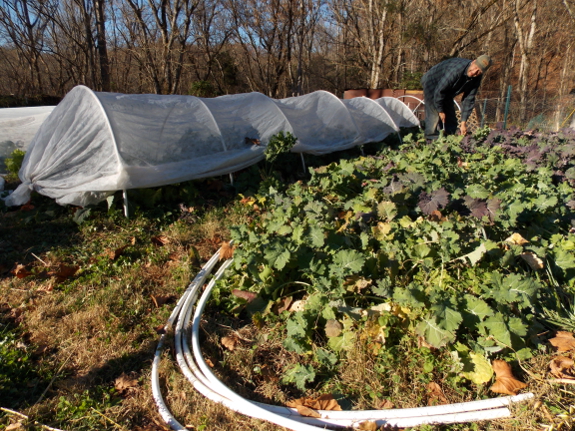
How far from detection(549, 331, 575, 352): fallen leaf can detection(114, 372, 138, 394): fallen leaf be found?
2.45 m

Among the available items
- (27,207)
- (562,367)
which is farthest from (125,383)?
(27,207)

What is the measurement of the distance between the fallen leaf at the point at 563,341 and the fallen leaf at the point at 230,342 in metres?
1.92

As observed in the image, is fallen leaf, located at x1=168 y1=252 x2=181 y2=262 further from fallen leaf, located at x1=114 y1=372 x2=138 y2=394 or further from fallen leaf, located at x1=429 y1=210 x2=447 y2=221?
fallen leaf, located at x1=429 y1=210 x2=447 y2=221

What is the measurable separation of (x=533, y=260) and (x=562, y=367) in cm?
87

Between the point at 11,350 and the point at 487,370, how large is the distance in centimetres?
297

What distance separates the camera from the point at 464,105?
7266mm

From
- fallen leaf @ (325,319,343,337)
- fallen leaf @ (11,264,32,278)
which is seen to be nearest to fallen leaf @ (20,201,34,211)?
fallen leaf @ (11,264,32,278)

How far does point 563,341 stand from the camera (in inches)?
89.2

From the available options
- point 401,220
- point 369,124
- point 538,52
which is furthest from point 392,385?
point 538,52

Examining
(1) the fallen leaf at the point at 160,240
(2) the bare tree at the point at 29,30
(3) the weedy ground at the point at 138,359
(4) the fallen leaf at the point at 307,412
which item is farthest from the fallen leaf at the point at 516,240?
(2) the bare tree at the point at 29,30

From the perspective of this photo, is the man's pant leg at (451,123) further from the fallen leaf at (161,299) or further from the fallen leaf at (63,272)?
the fallen leaf at (63,272)

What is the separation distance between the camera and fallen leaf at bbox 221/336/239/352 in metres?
2.64

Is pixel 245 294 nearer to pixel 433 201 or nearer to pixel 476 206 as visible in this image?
pixel 433 201

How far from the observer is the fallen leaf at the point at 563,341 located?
2.22 metres
